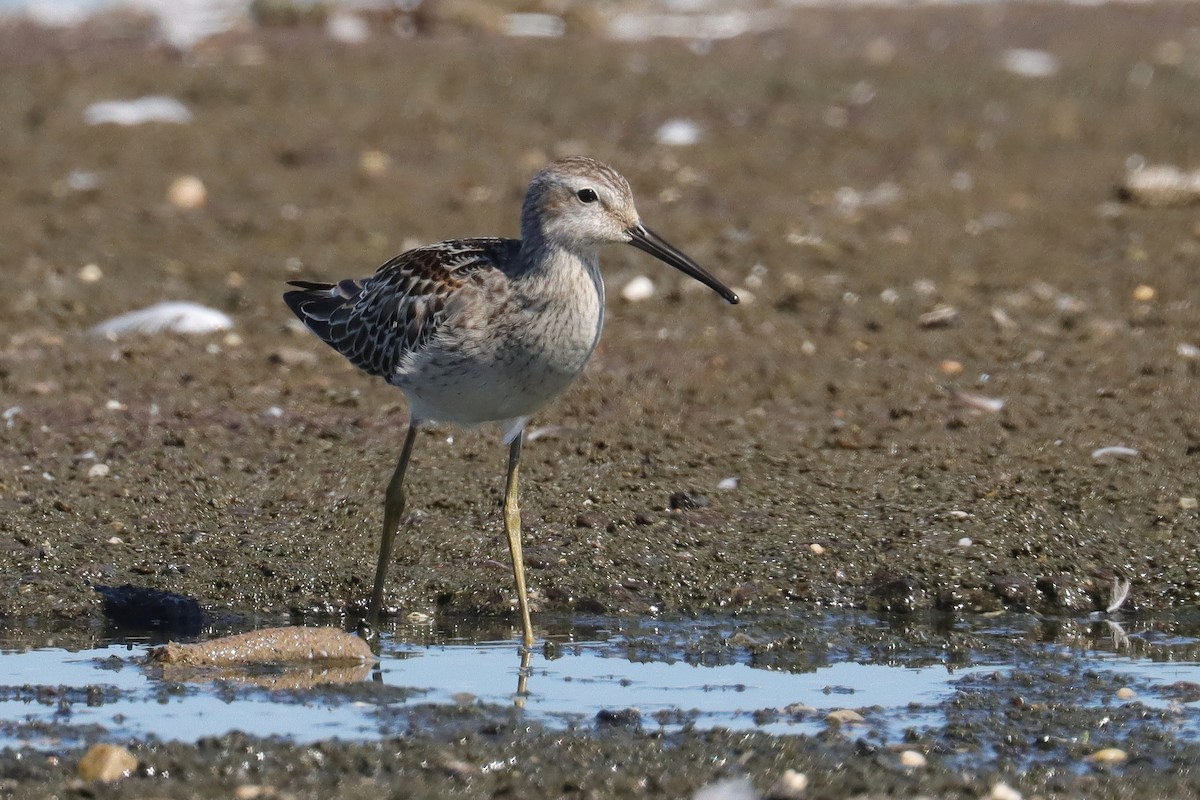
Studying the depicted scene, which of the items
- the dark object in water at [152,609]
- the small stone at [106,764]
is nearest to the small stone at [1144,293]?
the dark object in water at [152,609]

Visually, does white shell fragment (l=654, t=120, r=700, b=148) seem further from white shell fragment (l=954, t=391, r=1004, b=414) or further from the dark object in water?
the dark object in water

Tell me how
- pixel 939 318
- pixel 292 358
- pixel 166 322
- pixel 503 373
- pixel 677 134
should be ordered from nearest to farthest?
pixel 503 373
pixel 292 358
pixel 166 322
pixel 939 318
pixel 677 134

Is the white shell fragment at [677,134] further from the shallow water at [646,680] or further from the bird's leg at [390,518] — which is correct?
the shallow water at [646,680]

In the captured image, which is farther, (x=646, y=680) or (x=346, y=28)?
(x=346, y=28)

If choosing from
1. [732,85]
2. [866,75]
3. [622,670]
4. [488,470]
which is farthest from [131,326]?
[866,75]

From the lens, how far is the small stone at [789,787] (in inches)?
190

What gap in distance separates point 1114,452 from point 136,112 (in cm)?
905

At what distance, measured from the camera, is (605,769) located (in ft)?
16.5

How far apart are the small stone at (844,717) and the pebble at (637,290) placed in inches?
218

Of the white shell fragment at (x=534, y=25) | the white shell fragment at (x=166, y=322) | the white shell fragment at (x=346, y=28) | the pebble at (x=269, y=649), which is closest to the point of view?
the pebble at (x=269, y=649)

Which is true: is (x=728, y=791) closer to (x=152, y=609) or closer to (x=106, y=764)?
(x=106, y=764)

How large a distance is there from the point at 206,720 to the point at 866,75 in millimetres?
12028

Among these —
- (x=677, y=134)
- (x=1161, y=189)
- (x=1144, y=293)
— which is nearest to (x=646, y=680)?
(x=1144, y=293)

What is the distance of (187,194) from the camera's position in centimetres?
1261
